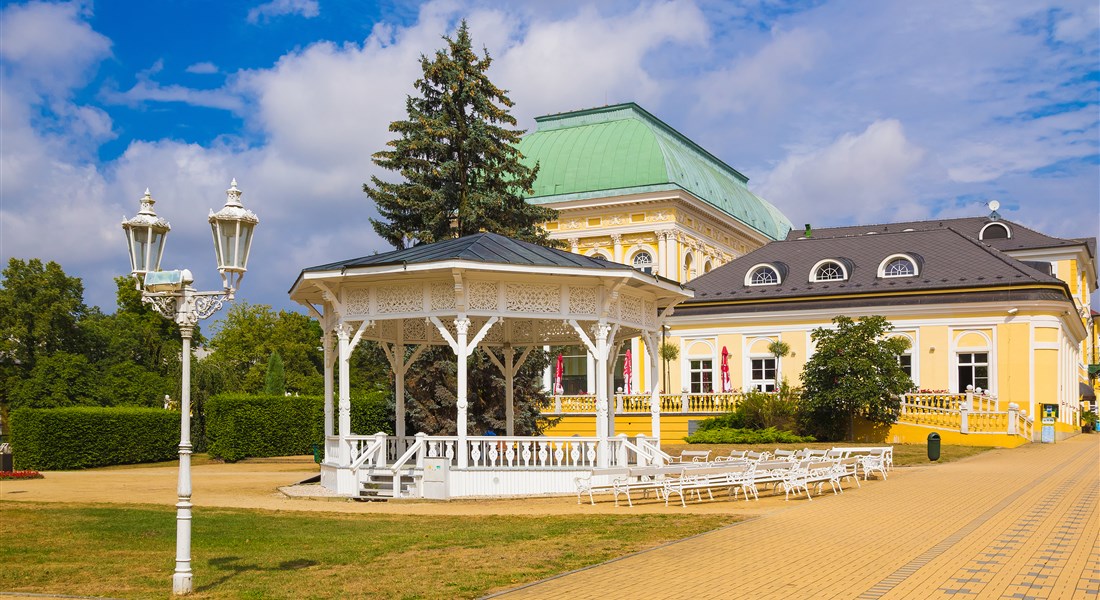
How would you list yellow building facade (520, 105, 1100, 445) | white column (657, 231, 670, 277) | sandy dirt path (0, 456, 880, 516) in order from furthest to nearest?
white column (657, 231, 670, 277), yellow building facade (520, 105, 1100, 445), sandy dirt path (0, 456, 880, 516)

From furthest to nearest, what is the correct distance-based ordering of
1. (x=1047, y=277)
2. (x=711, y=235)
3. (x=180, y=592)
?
(x=711, y=235), (x=1047, y=277), (x=180, y=592)

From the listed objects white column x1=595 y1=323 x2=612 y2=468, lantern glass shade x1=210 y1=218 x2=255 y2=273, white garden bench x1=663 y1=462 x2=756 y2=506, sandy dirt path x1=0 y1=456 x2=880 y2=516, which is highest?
lantern glass shade x1=210 y1=218 x2=255 y2=273

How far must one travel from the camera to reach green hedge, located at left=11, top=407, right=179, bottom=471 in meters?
33.3

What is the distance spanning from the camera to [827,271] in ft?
154

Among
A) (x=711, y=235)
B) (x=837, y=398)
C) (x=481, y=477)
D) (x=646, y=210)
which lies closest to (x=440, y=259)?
(x=481, y=477)

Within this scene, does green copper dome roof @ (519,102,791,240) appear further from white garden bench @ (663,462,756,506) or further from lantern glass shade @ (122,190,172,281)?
lantern glass shade @ (122,190,172,281)

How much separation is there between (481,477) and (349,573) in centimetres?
856

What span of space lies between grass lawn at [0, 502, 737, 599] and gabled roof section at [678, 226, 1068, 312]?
30297mm

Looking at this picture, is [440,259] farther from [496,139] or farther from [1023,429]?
[1023,429]

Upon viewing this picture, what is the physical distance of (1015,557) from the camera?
11.8 m

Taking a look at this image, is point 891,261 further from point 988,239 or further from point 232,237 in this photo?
point 232,237

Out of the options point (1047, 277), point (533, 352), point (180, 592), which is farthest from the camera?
point (1047, 277)

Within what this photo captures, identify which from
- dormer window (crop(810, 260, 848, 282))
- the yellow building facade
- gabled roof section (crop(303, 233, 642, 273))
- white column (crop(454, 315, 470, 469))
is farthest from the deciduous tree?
white column (crop(454, 315, 470, 469))

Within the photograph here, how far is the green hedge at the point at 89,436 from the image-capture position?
109ft
